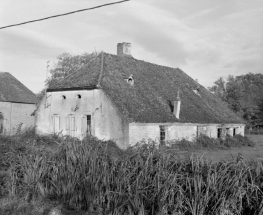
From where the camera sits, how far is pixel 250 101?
66125mm

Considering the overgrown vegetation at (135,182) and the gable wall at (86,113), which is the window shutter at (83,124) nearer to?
the gable wall at (86,113)

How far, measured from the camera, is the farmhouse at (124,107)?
71.5 ft

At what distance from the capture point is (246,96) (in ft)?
223

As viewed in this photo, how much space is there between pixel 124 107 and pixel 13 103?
60.6 ft

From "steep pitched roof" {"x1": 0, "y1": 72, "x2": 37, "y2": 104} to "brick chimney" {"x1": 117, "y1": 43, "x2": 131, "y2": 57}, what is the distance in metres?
13.1

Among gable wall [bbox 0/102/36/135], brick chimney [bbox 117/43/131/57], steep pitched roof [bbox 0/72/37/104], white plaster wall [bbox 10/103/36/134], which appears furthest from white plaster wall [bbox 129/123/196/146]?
steep pitched roof [bbox 0/72/37/104]

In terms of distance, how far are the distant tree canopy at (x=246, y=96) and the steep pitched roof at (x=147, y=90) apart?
27325mm

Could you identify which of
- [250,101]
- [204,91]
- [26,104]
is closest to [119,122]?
[204,91]

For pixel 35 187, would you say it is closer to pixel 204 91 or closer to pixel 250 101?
pixel 204 91

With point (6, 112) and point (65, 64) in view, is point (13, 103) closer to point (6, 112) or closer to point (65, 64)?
point (6, 112)

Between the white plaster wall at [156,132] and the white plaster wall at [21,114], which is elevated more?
the white plaster wall at [21,114]

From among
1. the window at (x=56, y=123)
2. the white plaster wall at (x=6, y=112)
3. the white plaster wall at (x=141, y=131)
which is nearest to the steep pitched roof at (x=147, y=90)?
the white plaster wall at (x=141, y=131)

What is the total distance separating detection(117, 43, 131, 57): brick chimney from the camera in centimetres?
3048

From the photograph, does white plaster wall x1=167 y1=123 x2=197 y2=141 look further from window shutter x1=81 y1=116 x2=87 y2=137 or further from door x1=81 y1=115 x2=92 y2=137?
window shutter x1=81 y1=116 x2=87 y2=137
